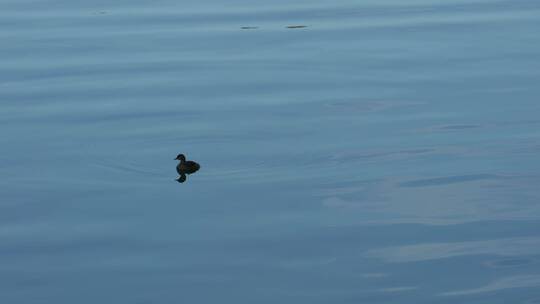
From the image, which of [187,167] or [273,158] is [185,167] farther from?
[273,158]

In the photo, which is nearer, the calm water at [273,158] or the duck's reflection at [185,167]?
the calm water at [273,158]

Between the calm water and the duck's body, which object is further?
the duck's body

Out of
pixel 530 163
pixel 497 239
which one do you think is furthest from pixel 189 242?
pixel 530 163

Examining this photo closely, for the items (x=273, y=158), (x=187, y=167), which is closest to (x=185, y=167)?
(x=187, y=167)

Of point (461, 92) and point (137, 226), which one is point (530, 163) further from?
point (137, 226)

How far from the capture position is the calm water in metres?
8.74

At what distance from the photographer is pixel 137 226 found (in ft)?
31.8

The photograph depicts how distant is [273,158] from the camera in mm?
11359

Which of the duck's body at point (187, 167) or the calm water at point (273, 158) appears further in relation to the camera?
the duck's body at point (187, 167)

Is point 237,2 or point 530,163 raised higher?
point 237,2

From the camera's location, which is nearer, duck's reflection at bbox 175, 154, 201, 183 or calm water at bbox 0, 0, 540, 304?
calm water at bbox 0, 0, 540, 304

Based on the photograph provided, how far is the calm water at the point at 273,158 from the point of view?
28.7 feet

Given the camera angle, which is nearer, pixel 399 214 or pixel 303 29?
pixel 399 214

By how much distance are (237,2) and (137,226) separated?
10363mm
